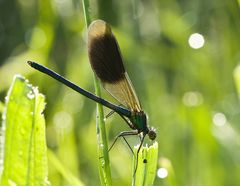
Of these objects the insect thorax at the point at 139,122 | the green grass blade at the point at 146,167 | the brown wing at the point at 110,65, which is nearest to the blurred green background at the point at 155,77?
the insect thorax at the point at 139,122

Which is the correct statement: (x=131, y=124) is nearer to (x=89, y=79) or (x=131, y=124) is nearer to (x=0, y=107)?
(x=0, y=107)

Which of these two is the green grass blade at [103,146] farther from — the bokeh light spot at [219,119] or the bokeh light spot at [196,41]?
the bokeh light spot at [196,41]

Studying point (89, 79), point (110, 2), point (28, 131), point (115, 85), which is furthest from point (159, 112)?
point (28, 131)

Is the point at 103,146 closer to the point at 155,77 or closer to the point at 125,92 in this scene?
the point at 125,92

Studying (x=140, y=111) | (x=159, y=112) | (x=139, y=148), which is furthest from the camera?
(x=159, y=112)

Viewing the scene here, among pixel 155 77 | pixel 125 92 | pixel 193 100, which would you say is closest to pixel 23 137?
pixel 125 92

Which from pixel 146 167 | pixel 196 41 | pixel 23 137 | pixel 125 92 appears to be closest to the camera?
pixel 23 137

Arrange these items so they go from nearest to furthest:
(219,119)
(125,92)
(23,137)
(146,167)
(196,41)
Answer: (23,137), (146,167), (125,92), (219,119), (196,41)
